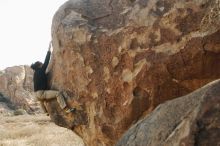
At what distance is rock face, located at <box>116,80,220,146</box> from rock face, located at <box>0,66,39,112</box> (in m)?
41.5

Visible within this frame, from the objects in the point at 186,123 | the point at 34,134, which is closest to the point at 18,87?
the point at 34,134

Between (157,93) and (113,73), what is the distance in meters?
→ 1.25

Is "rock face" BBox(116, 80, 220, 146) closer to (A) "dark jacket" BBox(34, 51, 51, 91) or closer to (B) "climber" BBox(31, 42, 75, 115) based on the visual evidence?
(B) "climber" BBox(31, 42, 75, 115)

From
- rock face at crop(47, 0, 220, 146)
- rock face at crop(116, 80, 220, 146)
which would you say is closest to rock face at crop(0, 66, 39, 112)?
rock face at crop(47, 0, 220, 146)

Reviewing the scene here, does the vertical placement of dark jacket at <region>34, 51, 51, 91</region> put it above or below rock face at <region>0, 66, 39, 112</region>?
above

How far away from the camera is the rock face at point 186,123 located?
6.06m

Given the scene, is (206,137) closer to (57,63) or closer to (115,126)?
(115,126)

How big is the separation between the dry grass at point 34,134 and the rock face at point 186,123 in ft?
64.9

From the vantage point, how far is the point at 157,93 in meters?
9.55

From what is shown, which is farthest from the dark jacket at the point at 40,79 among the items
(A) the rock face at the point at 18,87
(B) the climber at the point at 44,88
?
(A) the rock face at the point at 18,87

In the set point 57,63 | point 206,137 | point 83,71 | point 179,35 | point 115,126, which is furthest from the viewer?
point 57,63

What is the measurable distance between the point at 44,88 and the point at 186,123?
636cm

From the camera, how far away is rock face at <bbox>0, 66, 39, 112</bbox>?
48969 mm

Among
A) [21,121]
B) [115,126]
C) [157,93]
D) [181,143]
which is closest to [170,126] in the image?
[181,143]
